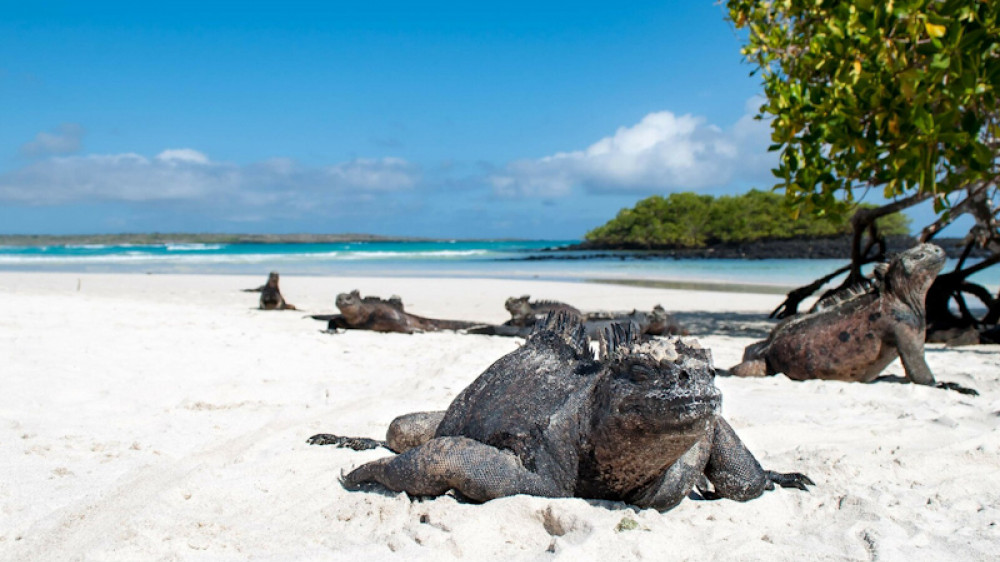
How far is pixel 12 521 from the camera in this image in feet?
9.27

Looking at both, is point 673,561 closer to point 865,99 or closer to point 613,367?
point 613,367

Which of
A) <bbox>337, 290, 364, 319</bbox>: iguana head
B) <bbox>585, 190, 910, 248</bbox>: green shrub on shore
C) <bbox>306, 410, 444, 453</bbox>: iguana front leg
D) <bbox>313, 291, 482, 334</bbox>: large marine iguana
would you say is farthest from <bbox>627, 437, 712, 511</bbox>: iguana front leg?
<bbox>585, 190, 910, 248</bbox>: green shrub on shore

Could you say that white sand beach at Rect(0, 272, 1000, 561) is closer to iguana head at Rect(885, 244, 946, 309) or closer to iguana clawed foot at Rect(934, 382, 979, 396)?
iguana clawed foot at Rect(934, 382, 979, 396)

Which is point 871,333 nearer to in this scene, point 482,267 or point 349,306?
point 349,306

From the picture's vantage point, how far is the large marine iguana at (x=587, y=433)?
2396 millimetres

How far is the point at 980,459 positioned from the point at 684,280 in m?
20.7

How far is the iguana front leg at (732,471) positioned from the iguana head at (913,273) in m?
3.88

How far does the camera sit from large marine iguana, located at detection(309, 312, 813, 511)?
2396mm

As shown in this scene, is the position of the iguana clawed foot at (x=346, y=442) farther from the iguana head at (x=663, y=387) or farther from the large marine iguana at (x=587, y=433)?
the iguana head at (x=663, y=387)

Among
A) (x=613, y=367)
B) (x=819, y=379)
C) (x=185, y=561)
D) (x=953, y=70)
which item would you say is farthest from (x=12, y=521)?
(x=953, y=70)

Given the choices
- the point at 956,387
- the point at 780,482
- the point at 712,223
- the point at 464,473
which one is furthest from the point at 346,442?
the point at 712,223

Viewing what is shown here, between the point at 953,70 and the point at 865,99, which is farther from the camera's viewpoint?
the point at 865,99

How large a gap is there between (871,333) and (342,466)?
15.9ft

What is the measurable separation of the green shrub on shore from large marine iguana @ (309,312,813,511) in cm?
5216
